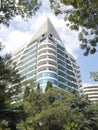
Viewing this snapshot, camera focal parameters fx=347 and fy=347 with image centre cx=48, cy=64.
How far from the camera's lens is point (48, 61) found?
110m

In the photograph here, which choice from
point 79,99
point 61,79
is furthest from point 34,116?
point 61,79

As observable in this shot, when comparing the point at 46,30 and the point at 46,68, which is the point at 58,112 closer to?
the point at 46,68

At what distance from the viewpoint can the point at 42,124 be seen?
38875 millimetres

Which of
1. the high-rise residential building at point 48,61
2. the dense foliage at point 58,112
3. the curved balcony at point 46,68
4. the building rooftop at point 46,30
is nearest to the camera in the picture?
the dense foliage at point 58,112

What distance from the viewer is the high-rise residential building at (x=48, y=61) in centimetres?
10894

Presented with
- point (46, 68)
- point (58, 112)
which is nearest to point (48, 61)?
point (46, 68)

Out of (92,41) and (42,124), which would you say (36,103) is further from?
(92,41)

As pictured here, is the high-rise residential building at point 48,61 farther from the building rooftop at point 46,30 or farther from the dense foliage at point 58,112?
the dense foliage at point 58,112

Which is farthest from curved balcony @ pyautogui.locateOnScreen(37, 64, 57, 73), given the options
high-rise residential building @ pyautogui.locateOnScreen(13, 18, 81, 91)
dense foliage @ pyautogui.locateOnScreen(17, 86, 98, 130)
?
dense foliage @ pyautogui.locateOnScreen(17, 86, 98, 130)

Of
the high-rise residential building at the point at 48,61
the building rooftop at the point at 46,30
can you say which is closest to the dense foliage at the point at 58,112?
the high-rise residential building at the point at 48,61

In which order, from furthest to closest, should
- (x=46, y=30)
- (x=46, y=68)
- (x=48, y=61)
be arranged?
(x=46, y=30), (x=48, y=61), (x=46, y=68)

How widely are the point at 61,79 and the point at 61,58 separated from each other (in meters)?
9.55

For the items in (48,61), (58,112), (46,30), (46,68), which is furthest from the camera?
(46,30)

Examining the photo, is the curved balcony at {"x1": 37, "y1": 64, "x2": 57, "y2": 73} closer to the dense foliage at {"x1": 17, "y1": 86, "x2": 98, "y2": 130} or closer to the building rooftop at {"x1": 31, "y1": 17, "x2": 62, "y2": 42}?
the building rooftop at {"x1": 31, "y1": 17, "x2": 62, "y2": 42}
